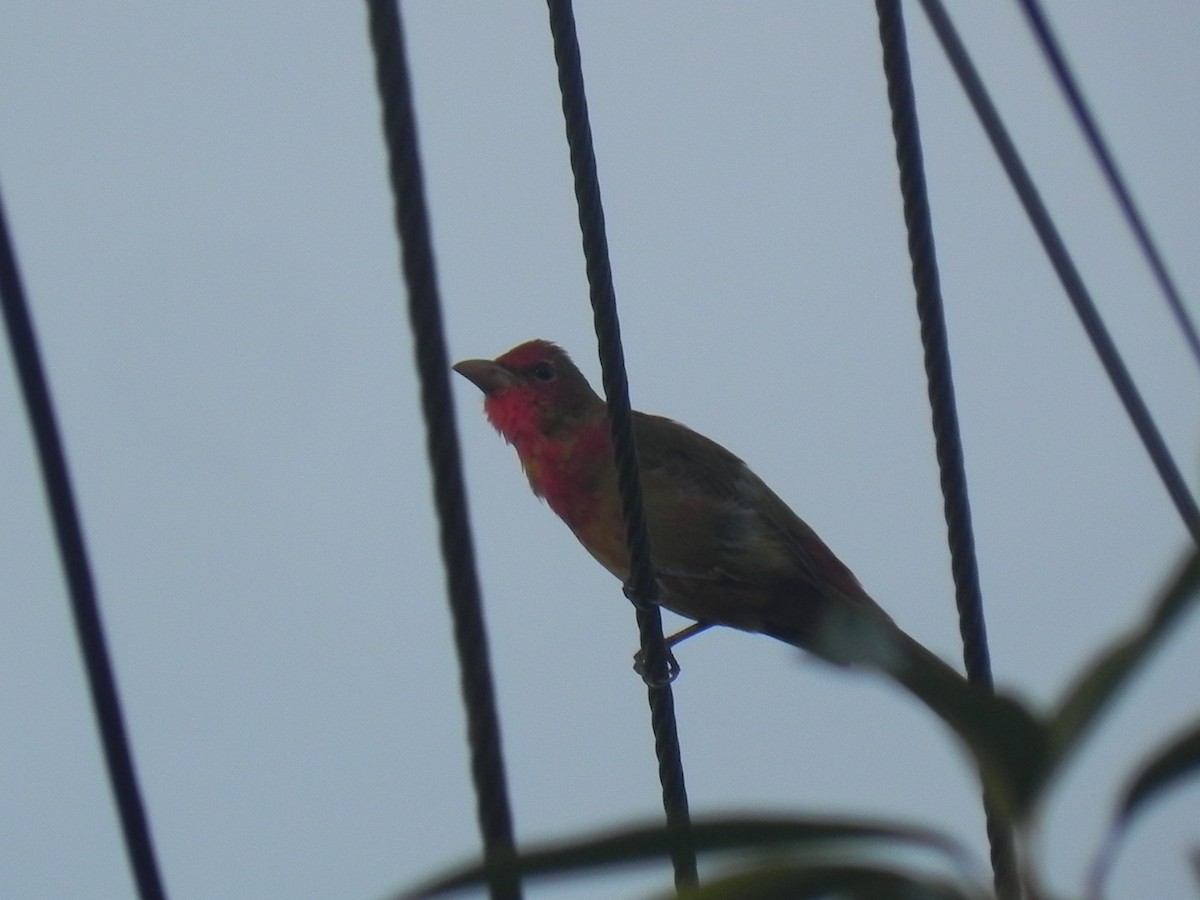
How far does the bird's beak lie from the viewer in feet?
20.1

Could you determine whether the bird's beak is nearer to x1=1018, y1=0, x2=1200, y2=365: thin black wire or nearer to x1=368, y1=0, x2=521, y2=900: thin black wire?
x1=1018, y1=0, x2=1200, y2=365: thin black wire

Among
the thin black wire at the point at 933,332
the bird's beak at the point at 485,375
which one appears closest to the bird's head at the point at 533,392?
the bird's beak at the point at 485,375

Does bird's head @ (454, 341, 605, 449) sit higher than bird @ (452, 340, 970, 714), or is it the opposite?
bird's head @ (454, 341, 605, 449)

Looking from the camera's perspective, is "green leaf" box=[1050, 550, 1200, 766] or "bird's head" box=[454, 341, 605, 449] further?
"bird's head" box=[454, 341, 605, 449]

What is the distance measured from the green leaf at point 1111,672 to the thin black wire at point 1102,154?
2143 mm

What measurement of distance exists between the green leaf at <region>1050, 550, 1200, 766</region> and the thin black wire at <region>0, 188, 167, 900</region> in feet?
2.91

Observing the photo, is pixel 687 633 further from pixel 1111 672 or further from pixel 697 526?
pixel 1111 672

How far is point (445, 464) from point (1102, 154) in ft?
6.22

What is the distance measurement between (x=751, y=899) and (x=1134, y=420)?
96.2 inches

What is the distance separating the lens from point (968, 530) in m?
3.29

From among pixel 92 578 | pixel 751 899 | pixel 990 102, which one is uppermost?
pixel 990 102

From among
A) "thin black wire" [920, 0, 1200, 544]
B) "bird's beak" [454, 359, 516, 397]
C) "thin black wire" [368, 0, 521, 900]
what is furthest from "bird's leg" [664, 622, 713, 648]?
"thin black wire" [368, 0, 521, 900]

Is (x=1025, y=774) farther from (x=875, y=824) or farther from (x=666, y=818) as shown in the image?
(x=666, y=818)

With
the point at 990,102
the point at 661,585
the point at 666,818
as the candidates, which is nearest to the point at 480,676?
the point at 666,818
